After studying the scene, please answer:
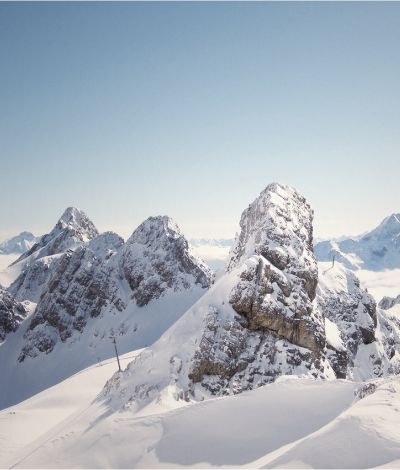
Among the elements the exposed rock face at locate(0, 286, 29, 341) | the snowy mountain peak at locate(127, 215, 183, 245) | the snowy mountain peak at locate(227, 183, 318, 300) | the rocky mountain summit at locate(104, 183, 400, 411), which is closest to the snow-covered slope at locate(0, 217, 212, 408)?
the snowy mountain peak at locate(127, 215, 183, 245)

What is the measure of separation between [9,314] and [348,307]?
92433mm

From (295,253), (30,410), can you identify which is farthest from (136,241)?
(295,253)

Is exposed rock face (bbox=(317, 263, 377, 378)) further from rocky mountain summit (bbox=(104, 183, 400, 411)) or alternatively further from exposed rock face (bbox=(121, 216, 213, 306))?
exposed rock face (bbox=(121, 216, 213, 306))

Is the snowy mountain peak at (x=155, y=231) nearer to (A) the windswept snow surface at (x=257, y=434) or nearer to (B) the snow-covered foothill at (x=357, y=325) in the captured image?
(B) the snow-covered foothill at (x=357, y=325)

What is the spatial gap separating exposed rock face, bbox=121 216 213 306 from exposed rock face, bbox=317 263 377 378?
39.3 m

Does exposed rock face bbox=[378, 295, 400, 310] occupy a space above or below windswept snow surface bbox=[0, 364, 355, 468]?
below

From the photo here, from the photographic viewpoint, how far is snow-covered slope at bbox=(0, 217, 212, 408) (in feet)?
253

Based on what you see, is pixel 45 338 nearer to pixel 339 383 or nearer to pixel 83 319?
pixel 83 319

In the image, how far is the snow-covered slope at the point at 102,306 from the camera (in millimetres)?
77062

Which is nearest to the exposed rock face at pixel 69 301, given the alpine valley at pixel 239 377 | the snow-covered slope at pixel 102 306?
the snow-covered slope at pixel 102 306

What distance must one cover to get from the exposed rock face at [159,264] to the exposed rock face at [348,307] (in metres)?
39.3

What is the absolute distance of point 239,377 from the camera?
2841 cm

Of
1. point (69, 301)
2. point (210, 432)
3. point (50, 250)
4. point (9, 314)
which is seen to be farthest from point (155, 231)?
point (210, 432)

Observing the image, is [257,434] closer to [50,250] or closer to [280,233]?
[280,233]
